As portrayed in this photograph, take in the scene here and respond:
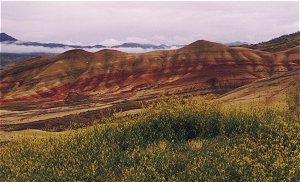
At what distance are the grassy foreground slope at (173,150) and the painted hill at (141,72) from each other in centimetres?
7833

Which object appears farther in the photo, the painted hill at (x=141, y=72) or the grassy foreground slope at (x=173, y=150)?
the painted hill at (x=141, y=72)

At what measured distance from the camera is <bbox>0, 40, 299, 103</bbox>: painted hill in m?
107

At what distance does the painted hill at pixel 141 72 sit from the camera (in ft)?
352

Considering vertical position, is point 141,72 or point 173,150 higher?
point 173,150

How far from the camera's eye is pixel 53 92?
121188 millimetres

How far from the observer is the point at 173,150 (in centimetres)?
1362

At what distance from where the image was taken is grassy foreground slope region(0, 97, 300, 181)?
1056 cm

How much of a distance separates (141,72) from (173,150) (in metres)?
114

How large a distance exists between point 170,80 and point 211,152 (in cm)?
10401

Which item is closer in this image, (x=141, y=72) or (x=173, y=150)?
(x=173, y=150)

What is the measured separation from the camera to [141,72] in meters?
127

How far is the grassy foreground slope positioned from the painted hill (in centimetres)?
7833

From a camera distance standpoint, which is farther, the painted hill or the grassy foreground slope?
the painted hill

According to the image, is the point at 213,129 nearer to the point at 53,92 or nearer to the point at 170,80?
the point at 170,80
